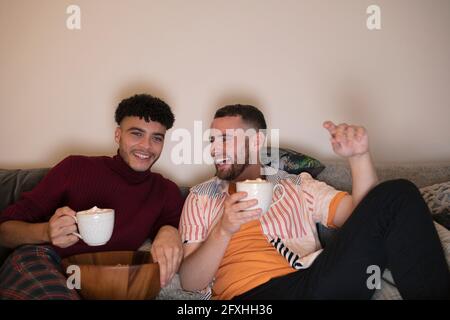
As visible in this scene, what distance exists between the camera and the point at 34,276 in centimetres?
108

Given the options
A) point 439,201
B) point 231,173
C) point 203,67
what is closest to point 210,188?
point 231,173

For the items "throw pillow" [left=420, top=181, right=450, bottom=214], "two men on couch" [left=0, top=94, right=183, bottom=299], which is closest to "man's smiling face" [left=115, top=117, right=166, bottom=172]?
"two men on couch" [left=0, top=94, right=183, bottom=299]

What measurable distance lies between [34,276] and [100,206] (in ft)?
1.22

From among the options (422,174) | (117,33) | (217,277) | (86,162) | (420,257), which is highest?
(117,33)

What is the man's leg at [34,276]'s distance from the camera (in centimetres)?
101

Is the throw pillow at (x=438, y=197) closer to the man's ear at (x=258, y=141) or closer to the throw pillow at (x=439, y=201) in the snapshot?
the throw pillow at (x=439, y=201)

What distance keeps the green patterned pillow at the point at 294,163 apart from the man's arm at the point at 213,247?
1.56 ft

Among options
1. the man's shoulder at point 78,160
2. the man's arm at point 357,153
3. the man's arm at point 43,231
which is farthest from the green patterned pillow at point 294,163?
the man's arm at point 43,231

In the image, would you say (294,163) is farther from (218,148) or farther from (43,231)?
(43,231)

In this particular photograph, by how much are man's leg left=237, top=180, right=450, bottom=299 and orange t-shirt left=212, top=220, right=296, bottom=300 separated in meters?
0.09

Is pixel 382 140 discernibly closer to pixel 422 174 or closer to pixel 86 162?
pixel 422 174

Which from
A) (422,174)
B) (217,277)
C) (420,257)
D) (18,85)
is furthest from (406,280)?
(18,85)

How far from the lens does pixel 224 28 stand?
1.91 metres
